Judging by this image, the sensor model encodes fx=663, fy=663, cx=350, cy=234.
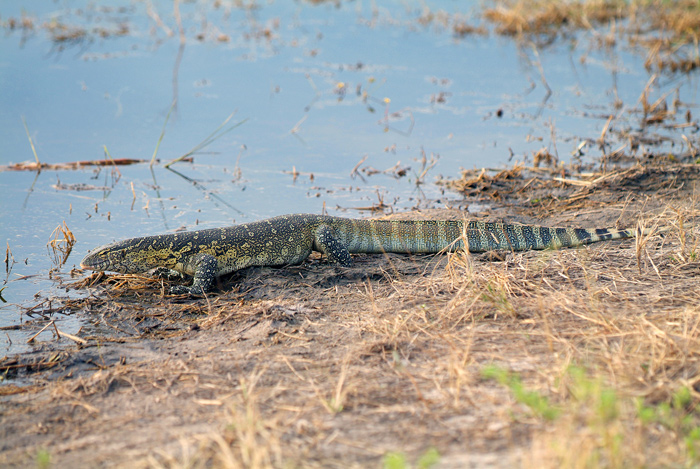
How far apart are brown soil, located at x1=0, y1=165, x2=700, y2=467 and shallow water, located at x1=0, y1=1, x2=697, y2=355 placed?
1.37 meters

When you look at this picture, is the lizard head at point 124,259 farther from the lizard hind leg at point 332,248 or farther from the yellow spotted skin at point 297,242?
the lizard hind leg at point 332,248

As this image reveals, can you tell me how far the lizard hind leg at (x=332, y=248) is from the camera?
7.55 meters

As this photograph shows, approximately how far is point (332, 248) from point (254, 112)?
698 centimetres

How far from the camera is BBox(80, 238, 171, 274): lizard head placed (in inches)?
274

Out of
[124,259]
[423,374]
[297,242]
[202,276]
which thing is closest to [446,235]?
[297,242]

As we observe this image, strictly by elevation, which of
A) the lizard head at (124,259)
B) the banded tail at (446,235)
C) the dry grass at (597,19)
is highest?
the dry grass at (597,19)

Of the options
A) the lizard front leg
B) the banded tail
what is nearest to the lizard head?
the lizard front leg

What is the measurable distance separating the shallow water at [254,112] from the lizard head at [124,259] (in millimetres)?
482

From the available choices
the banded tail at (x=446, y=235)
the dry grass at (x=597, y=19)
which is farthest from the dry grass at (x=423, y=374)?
the dry grass at (x=597, y=19)

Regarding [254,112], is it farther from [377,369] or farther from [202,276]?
[377,369]

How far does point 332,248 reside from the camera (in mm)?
7559

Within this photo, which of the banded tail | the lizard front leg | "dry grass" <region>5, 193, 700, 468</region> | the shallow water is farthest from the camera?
the shallow water

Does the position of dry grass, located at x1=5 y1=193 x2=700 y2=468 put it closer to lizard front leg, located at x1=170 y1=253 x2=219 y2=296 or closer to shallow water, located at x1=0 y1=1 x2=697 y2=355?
lizard front leg, located at x1=170 y1=253 x2=219 y2=296

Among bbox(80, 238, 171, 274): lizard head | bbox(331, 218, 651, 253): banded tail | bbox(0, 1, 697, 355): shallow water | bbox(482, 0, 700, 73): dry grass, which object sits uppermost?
bbox(482, 0, 700, 73): dry grass
